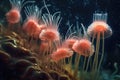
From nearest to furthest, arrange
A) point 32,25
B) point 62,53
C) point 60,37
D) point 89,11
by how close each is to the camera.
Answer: point 62,53 < point 60,37 < point 32,25 < point 89,11

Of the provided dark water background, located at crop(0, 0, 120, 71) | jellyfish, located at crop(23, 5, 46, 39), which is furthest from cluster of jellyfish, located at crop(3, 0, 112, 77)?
dark water background, located at crop(0, 0, 120, 71)

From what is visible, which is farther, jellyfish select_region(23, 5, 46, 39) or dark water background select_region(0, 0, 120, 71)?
dark water background select_region(0, 0, 120, 71)

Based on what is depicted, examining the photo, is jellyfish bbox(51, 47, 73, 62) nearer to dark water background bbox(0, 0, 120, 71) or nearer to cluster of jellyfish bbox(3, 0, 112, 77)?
cluster of jellyfish bbox(3, 0, 112, 77)

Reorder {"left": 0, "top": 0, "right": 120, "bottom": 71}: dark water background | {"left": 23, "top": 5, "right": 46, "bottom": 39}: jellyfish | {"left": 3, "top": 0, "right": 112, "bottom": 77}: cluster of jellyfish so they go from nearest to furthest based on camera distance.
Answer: {"left": 3, "top": 0, "right": 112, "bottom": 77}: cluster of jellyfish → {"left": 23, "top": 5, "right": 46, "bottom": 39}: jellyfish → {"left": 0, "top": 0, "right": 120, "bottom": 71}: dark water background

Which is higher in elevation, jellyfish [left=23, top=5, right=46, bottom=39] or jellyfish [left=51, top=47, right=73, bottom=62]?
jellyfish [left=23, top=5, right=46, bottom=39]

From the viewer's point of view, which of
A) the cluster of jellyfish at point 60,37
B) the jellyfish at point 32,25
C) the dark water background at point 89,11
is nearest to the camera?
the cluster of jellyfish at point 60,37

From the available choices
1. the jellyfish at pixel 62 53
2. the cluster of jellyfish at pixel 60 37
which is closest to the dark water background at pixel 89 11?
the cluster of jellyfish at pixel 60 37

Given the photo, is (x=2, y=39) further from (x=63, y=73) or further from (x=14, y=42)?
(x=63, y=73)

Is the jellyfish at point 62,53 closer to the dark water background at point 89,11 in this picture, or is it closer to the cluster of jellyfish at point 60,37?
the cluster of jellyfish at point 60,37

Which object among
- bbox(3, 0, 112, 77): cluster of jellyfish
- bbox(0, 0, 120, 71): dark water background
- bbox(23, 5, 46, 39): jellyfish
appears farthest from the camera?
bbox(0, 0, 120, 71): dark water background

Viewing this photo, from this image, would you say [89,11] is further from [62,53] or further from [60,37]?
[62,53]

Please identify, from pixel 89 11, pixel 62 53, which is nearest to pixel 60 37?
pixel 62 53

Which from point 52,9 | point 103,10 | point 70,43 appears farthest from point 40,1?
A: point 70,43
